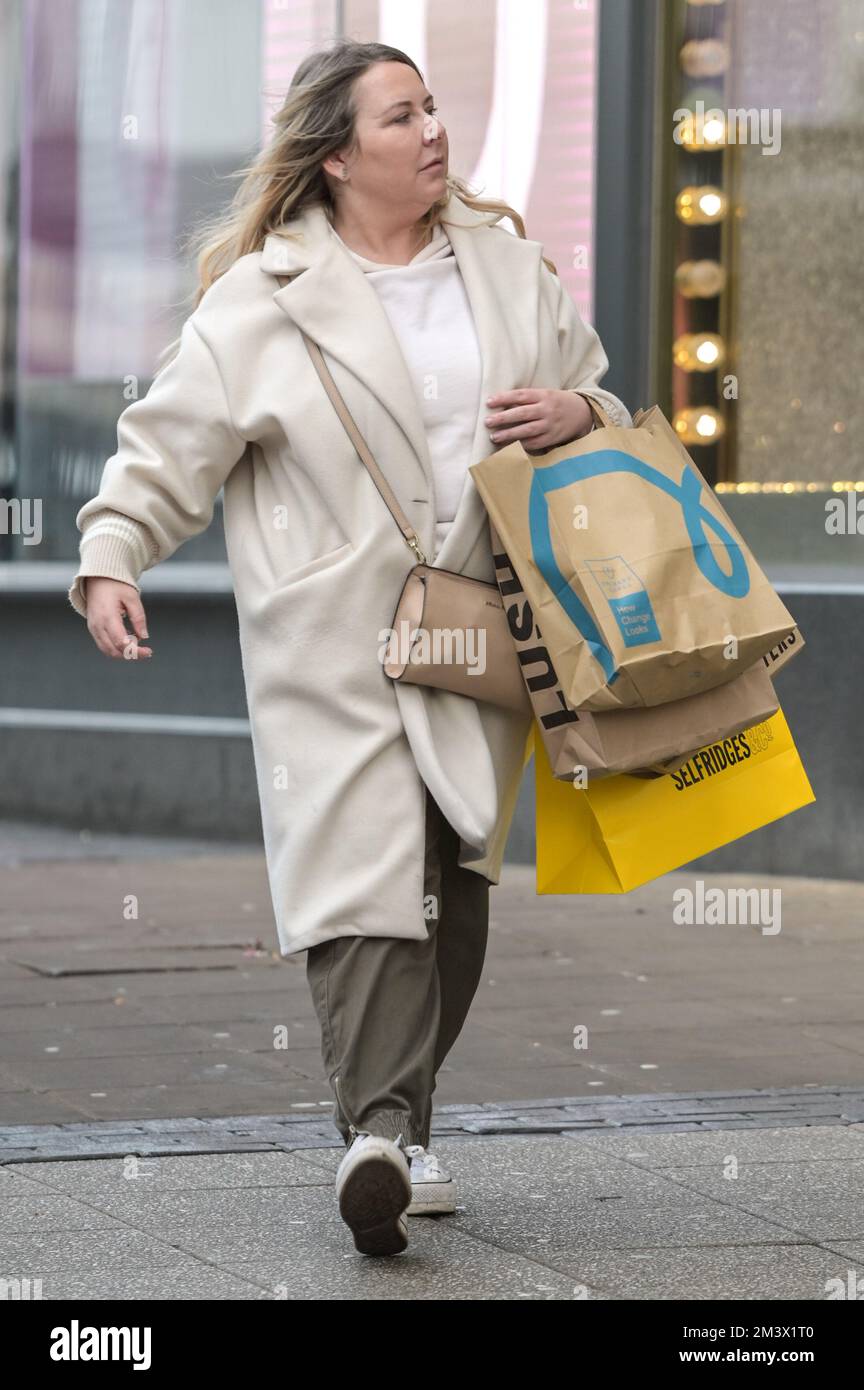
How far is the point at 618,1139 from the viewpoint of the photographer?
4590 millimetres

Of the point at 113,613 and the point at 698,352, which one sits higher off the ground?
the point at 698,352

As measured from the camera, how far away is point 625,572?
12.1ft

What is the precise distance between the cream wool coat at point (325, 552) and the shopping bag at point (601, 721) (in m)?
0.14

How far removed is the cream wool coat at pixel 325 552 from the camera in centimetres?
377

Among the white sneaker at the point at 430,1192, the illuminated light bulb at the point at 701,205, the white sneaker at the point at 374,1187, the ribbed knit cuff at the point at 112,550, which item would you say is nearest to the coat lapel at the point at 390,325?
the ribbed knit cuff at the point at 112,550

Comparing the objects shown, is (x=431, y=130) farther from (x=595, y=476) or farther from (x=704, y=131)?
(x=704, y=131)

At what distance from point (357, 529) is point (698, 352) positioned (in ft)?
18.2

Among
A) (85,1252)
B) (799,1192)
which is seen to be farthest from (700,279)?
(85,1252)

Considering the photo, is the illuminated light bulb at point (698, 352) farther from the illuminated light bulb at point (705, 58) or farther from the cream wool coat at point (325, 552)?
the cream wool coat at point (325, 552)

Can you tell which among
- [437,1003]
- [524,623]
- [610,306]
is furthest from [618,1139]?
[610,306]

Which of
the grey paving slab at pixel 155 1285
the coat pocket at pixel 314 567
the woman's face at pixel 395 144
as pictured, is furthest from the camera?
the woman's face at pixel 395 144

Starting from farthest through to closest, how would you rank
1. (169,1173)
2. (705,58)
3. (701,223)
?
(701,223) < (705,58) < (169,1173)

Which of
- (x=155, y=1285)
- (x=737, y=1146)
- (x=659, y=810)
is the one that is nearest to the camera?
(x=155, y=1285)

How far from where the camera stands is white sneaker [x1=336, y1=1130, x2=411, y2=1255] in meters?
3.56
